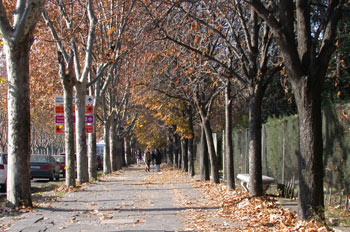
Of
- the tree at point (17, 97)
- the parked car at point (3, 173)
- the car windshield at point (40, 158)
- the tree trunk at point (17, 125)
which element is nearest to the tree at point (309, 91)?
the tree at point (17, 97)

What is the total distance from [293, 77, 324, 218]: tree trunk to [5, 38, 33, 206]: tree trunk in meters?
6.31

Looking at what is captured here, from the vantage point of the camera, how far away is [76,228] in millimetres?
8602

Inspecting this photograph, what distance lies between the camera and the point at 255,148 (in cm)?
1200

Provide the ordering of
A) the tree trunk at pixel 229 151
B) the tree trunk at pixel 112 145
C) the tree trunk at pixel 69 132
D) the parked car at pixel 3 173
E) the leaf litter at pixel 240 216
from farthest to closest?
the tree trunk at pixel 112 145
the parked car at pixel 3 173
the tree trunk at pixel 69 132
the tree trunk at pixel 229 151
the leaf litter at pixel 240 216

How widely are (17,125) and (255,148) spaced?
574 cm

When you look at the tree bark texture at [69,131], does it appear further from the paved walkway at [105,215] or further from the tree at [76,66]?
the paved walkway at [105,215]

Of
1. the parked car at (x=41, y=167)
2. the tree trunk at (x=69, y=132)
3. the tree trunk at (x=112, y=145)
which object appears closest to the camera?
the tree trunk at (x=69, y=132)

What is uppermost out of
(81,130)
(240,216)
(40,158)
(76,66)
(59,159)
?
(76,66)

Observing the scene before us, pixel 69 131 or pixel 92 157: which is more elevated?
pixel 69 131

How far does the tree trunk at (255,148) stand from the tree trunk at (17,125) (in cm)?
545

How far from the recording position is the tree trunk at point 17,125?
10.8m

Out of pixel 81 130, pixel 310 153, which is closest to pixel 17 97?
pixel 310 153

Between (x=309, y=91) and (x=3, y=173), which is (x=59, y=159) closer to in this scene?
(x=3, y=173)

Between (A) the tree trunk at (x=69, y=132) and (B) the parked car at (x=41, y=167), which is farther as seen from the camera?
(B) the parked car at (x=41, y=167)
